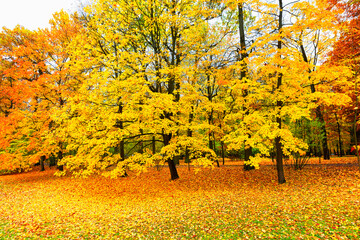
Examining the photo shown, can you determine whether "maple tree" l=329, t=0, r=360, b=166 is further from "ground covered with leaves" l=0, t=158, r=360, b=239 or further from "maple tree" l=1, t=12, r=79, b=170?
"maple tree" l=1, t=12, r=79, b=170

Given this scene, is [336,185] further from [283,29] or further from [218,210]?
[283,29]

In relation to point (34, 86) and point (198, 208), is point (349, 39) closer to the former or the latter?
point (198, 208)

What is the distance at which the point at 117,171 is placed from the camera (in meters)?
10.1

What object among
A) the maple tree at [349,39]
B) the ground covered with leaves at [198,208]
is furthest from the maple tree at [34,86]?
the maple tree at [349,39]

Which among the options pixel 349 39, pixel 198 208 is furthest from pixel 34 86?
pixel 349 39

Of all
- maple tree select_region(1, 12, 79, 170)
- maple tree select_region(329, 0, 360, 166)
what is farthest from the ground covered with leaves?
maple tree select_region(329, 0, 360, 166)

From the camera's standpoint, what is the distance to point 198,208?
28.6 feet

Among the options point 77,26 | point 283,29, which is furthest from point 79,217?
point 77,26

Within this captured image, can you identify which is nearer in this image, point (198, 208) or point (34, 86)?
point (198, 208)

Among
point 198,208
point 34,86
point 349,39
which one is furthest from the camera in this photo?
point 34,86

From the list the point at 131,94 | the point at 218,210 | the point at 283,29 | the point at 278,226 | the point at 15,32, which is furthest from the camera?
the point at 15,32

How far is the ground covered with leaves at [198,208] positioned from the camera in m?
6.30

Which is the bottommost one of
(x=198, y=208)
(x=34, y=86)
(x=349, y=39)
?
(x=198, y=208)

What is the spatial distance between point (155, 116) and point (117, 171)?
12.4 ft
